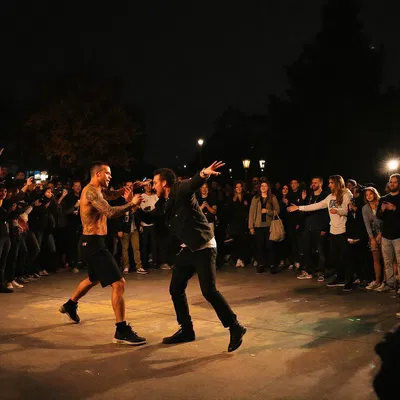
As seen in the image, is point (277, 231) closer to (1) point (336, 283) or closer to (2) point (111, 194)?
(1) point (336, 283)

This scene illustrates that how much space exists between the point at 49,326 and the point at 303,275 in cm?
586

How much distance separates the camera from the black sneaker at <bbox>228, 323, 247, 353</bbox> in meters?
5.98

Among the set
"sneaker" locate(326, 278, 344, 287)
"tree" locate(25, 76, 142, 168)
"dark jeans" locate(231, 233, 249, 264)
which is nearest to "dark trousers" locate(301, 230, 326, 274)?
"sneaker" locate(326, 278, 344, 287)

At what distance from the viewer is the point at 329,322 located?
7367mm

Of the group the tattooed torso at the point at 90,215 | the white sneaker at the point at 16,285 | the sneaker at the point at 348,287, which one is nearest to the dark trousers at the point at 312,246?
the sneaker at the point at 348,287

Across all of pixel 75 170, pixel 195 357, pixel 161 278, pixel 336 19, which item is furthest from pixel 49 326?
pixel 336 19

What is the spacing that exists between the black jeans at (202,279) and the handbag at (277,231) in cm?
581

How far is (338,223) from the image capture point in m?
10.3

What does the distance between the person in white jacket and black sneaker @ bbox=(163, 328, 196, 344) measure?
4627mm

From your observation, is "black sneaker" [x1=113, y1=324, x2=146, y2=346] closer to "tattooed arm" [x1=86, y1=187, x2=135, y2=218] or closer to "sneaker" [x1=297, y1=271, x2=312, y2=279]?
"tattooed arm" [x1=86, y1=187, x2=135, y2=218]

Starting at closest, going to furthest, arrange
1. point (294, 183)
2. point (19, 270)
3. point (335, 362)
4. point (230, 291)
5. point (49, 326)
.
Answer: point (335, 362) < point (49, 326) < point (230, 291) < point (19, 270) < point (294, 183)

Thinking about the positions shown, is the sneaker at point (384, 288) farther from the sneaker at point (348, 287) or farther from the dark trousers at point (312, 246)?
the dark trousers at point (312, 246)

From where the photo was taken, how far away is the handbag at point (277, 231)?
11961mm

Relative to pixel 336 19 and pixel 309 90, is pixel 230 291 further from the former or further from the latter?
pixel 336 19
